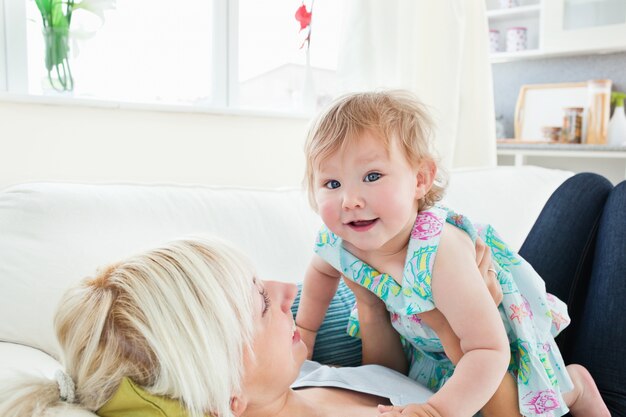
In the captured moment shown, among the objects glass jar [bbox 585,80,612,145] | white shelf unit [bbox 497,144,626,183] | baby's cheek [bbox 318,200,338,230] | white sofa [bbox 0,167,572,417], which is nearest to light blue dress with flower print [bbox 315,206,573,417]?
baby's cheek [bbox 318,200,338,230]

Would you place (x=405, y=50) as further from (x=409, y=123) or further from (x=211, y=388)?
(x=211, y=388)

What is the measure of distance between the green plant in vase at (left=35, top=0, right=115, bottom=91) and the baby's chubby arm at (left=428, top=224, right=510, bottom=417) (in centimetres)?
155

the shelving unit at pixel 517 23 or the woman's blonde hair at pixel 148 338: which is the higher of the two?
the shelving unit at pixel 517 23

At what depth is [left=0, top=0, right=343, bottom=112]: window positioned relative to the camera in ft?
6.65

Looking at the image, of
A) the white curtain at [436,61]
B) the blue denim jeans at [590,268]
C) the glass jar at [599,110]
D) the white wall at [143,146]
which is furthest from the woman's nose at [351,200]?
the glass jar at [599,110]

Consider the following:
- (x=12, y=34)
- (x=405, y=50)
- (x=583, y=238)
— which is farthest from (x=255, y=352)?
(x=405, y=50)

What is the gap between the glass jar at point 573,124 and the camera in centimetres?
349

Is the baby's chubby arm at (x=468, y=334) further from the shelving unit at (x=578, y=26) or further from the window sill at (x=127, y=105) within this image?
the shelving unit at (x=578, y=26)

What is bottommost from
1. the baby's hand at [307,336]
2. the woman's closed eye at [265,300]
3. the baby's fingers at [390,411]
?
the baby's fingers at [390,411]

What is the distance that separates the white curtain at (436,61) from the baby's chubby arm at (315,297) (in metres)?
1.49

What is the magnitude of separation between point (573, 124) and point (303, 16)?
70.9 inches

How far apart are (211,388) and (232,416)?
0.07m

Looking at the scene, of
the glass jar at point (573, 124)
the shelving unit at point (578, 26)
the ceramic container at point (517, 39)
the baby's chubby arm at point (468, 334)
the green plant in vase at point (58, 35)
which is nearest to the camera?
the baby's chubby arm at point (468, 334)

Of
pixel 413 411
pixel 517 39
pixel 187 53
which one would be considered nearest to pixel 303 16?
pixel 187 53
